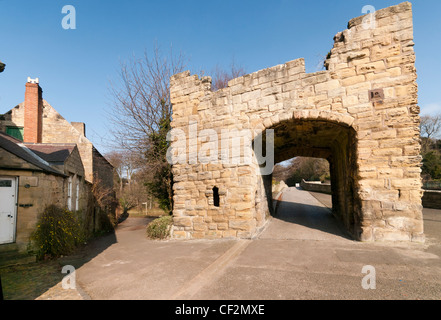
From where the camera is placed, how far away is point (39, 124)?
12633mm

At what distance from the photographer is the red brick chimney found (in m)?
12.2

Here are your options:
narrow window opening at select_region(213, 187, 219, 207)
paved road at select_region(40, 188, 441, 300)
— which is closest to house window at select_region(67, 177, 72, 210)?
paved road at select_region(40, 188, 441, 300)

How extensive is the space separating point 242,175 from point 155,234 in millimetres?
3712

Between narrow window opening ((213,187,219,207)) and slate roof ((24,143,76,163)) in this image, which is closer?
Result: narrow window opening ((213,187,219,207))

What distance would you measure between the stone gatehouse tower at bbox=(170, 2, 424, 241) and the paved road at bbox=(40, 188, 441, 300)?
2.62ft

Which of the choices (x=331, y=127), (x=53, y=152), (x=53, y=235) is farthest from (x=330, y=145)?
(x=53, y=152)

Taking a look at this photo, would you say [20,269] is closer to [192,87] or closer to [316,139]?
[192,87]

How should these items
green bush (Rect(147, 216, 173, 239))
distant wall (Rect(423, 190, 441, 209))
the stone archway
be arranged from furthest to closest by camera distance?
distant wall (Rect(423, 190, 441, 209)) → green bush (Rect(147, 216, 173, 239)) → the stone archway

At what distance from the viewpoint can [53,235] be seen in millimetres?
5695

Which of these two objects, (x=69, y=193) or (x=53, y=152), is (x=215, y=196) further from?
(x=53, y=152)

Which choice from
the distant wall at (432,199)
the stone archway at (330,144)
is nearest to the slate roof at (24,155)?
the stone archway at (330,144)

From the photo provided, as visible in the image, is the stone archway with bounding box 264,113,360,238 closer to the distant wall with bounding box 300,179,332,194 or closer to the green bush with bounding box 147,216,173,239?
the green bush with bounding box 147,216,173,239
